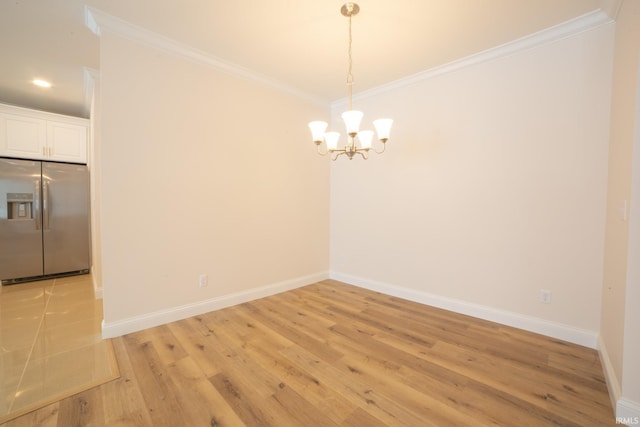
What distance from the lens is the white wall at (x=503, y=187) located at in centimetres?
223

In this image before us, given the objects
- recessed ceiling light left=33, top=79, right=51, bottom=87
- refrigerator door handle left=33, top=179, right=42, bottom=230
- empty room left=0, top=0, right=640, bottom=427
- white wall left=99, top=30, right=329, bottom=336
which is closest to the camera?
empty room left=0, top=0, right=640, bottom=427

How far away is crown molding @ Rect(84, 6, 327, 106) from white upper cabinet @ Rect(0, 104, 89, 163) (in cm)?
283

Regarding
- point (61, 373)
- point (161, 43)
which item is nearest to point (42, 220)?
point (61, 373)

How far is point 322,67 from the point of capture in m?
3.07

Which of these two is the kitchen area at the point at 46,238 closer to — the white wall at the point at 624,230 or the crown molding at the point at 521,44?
the white wall at the point at 624,230

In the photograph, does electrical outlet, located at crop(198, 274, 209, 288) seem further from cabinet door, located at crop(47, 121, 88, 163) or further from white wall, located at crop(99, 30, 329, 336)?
cabinet door, located at crop(47, 121, 88, 163)

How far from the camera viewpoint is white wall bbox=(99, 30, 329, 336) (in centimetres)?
238

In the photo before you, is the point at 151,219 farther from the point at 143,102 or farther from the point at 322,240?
the point at 322,240

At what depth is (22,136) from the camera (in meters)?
3.88

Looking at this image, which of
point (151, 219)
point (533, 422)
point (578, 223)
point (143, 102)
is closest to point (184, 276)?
point (151, 219)

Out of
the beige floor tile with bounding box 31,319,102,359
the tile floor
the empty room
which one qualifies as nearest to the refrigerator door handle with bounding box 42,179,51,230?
the empty room

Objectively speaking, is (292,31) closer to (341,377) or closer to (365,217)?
(365,217)

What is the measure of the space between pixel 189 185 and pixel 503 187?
3.22m

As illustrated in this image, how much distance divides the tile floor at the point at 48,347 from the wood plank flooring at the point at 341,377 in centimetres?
17
